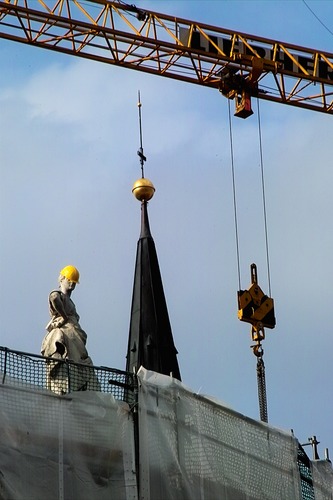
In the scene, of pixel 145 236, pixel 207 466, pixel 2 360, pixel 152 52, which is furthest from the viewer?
pixel 152 52

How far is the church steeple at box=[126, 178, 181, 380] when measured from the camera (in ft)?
185

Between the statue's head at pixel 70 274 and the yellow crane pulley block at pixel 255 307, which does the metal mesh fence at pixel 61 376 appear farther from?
the yellow crane pulley block at pixel 255 307

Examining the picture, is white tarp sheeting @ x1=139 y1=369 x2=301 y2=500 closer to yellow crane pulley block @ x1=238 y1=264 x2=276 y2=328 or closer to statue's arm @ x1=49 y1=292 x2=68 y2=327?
statue's arm @ x1=49 y1=292 x2=68 y2=327

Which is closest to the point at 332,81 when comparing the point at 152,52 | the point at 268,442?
the point at 152,52

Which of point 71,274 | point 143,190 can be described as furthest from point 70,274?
point 143,190

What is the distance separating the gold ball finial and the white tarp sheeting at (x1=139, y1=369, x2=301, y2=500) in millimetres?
15708

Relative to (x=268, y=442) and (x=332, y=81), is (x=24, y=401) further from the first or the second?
(x=332, y=81)

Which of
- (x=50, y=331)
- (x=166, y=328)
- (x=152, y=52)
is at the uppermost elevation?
(x=152, y=52)

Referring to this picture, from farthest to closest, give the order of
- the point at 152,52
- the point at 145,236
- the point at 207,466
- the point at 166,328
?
the point at 152,52 < the point at 145,236 < the point at 166,328 < the point at 207,466

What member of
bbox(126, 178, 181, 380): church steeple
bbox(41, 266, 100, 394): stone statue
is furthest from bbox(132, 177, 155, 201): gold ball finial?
bbox(41, 266, 100, 394): stone statue

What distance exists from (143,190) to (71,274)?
14.3 m

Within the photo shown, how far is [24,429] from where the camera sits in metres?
42.1

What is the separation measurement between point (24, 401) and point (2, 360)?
124cm

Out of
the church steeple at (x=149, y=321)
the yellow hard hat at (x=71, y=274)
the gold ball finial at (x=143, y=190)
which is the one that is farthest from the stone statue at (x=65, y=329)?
the gold ball finial at (x=143, y=190)
